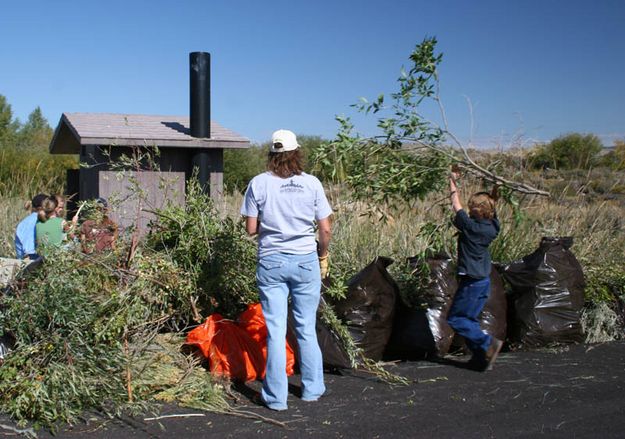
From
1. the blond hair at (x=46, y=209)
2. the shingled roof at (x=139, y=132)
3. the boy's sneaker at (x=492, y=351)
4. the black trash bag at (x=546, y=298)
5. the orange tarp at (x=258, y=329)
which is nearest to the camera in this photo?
the orange tarp at (x=258, y=329)

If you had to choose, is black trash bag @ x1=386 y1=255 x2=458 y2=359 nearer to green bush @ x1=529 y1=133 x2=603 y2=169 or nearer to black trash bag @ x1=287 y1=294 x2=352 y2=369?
black trash bag @ x1=287 y1=294 x2=352 y2=369

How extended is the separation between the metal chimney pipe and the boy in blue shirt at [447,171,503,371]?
164 inches

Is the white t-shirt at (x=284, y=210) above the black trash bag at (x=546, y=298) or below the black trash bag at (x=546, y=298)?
above

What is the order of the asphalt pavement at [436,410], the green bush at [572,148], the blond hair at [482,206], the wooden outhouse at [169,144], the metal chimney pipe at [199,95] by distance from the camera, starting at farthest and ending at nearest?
1. the green bush at [572,148]
2. the metal chimney pipe at [199,95]
3. the wooden outhouse at [169,144]
4. the blond hair at [482,206]
5. the asphalt pavement at [436,410]

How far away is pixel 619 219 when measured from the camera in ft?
33.8

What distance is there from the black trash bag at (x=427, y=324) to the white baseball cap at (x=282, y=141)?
6.70ft

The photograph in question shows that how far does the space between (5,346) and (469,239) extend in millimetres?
3697

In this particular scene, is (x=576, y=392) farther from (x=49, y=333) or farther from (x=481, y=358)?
(x=49, y=333)

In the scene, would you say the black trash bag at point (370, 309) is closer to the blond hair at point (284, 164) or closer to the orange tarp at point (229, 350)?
the orange tarp at point (229, 350)

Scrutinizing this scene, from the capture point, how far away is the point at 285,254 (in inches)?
206

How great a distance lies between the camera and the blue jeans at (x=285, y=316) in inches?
203

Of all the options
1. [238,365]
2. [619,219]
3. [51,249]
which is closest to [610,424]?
[238,365]

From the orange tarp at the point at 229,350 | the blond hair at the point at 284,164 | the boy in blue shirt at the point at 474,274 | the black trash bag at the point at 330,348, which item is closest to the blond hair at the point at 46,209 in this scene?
the orange tarp at the point at 229,350

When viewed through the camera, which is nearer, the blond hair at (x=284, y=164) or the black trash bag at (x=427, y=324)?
the blond hair at (x=284, y=164)
